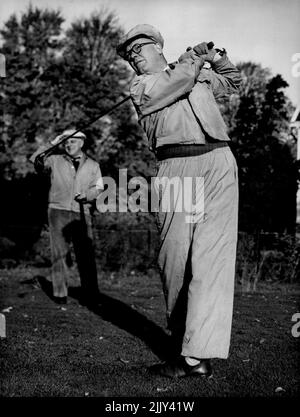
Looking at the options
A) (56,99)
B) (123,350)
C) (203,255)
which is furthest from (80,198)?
(56,99)

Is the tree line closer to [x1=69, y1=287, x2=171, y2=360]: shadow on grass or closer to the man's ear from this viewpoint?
[x1=69, y1=287, x2=171, y2=360]: shadow on grass

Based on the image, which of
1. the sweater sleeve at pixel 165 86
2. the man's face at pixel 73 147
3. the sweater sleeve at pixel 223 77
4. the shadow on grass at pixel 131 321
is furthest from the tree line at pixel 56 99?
the sweater sleeve at pixel 165 86

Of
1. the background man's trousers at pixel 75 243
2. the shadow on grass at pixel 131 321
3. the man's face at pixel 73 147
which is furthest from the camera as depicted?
the man's face at pixel 73 147

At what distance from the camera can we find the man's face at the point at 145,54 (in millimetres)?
3799

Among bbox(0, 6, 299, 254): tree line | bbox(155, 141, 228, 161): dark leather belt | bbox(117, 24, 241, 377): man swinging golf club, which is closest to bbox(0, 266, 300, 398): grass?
bbox(117, 24, 241, 377): man swinging golf club

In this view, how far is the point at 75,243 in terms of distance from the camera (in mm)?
7762

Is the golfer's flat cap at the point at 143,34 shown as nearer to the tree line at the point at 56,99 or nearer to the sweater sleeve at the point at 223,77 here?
the sweater sleeve at the point at 223,77

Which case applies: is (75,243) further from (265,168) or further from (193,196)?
(193,196)

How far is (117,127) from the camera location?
20.1 metres

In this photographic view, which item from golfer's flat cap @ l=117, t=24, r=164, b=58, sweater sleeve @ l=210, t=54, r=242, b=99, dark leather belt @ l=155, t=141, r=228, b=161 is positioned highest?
golfer's flat cap @ l=117, t=24, r=164, b=58

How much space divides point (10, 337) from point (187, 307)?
207 centimetres

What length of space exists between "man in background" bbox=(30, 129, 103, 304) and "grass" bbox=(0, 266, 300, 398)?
44 cm

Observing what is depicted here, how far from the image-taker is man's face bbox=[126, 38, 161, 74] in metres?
3.80

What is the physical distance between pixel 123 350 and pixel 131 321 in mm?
1395
